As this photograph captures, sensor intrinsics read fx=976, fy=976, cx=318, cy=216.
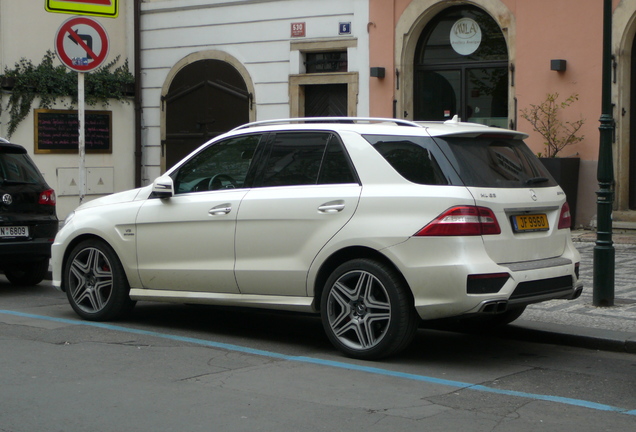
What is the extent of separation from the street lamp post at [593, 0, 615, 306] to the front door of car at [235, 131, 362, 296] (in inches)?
116

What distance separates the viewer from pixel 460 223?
6375mm

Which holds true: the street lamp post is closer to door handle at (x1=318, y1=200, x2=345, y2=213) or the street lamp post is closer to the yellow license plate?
the yellow license plate

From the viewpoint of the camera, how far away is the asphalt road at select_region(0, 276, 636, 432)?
16.9ft

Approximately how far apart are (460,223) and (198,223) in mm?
2268

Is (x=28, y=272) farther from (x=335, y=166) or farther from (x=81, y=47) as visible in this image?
(x=335, y=166)

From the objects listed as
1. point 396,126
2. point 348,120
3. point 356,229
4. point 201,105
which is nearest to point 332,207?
point 356,229

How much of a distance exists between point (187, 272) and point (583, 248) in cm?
725

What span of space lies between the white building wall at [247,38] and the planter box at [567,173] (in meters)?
3.97

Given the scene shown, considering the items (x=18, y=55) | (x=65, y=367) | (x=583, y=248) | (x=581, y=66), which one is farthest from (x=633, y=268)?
(x=18, y=55)

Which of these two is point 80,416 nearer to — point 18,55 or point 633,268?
point 633,268

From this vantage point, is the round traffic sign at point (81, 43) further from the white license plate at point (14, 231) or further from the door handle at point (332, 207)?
the door handle at point (332, 207)

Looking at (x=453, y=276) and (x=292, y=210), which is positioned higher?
(x=292, y=210)

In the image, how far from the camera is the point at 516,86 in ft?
51.2

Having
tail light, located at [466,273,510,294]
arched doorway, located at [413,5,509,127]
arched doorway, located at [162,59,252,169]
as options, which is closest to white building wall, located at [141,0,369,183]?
arched doorway, located at [162,59,252,169]
